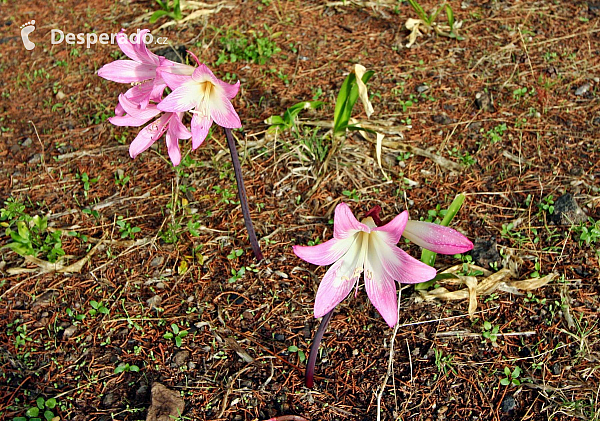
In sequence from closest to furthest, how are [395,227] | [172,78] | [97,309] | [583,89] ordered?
[395,227]
[172,78]
[97,309]
[583,89]

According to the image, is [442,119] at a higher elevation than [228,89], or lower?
lower

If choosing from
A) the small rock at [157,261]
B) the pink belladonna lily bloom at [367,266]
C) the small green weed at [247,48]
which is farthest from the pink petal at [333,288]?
the small green weed at [247,48]

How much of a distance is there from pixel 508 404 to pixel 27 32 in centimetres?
434

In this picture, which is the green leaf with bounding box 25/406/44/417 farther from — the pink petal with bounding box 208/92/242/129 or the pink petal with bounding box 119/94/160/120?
the pink petal with bounding box 208/92/242/129

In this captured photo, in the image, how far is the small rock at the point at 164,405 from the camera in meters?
2.10

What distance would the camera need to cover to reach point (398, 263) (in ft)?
5.61

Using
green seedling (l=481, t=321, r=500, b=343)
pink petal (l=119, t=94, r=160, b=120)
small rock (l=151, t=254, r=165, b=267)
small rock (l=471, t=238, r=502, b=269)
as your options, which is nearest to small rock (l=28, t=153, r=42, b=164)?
small rock (l=151, t=254, r=165, b=267)

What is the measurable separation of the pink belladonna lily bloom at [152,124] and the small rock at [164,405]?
941mm

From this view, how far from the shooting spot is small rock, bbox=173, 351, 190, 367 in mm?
2320

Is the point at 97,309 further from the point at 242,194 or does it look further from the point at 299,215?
the point at 299,215

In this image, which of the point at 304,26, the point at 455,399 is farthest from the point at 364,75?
the point at 455,399

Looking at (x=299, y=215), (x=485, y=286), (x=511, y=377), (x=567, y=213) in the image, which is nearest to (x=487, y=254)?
(x=485, y=286)

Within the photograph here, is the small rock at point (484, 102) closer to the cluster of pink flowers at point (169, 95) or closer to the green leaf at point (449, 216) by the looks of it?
the green leaf at point (449, 216)

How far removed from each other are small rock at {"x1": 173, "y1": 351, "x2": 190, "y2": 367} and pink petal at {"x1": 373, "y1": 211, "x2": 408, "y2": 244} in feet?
3.91
